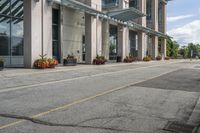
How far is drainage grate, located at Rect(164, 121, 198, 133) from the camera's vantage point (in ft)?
23.9

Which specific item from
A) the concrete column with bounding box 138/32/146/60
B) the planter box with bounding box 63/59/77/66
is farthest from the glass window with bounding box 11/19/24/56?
the concrete column with bounding box 138/32/146/60

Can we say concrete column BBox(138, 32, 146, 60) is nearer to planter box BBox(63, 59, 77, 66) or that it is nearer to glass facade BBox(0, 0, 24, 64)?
planter box BBox(63, 59, 77, 66)

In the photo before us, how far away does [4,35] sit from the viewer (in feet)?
98.7

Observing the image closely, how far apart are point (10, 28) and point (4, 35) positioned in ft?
3.59

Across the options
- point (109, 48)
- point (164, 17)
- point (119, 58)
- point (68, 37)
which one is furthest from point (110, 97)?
point (164, 17)

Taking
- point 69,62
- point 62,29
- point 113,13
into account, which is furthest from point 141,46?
point 69,62

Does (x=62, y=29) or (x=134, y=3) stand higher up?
(x=134, y=3)

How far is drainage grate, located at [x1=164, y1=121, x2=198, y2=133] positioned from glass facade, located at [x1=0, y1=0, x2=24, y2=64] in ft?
80.5

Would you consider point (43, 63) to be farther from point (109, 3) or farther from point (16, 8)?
point (109, 3)

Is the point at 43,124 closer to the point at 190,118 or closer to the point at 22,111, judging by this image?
the point at 22,111

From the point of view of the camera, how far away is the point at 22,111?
8.67 meters

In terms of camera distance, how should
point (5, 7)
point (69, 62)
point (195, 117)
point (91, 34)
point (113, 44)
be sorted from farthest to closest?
1. point (113, 44)
2. point (91, 34)
3. point (69, 62)
4. point (5, 7)
5. point (195, 117)

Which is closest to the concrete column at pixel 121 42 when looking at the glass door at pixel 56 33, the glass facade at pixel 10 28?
the glass door at pixel 56 33

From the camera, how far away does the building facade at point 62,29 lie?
26.7m
